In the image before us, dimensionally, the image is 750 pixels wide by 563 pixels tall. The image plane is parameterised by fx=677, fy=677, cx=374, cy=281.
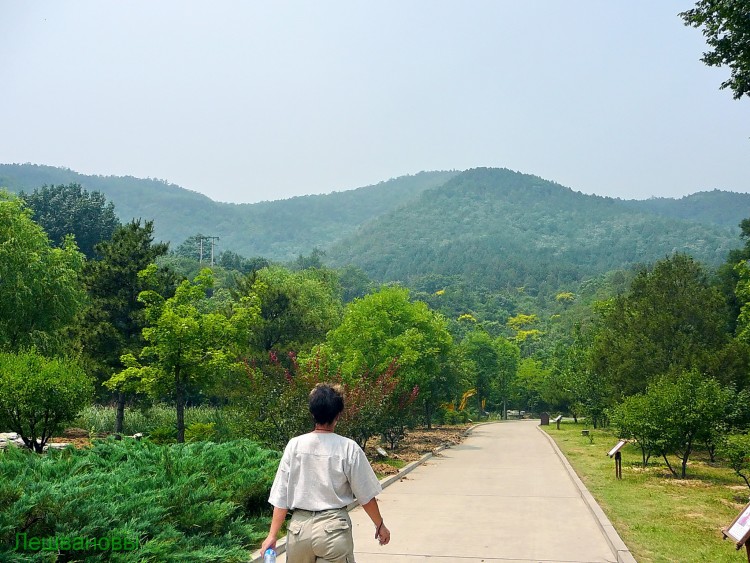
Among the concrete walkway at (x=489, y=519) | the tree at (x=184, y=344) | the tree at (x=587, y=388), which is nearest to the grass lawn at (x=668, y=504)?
the concrete walkway at (x=489, y=519)

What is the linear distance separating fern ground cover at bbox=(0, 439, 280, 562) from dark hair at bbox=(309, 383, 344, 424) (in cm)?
278

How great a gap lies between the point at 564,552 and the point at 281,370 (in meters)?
13.3

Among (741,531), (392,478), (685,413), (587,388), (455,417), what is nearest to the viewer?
(741,531)

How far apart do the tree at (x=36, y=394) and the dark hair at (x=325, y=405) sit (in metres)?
10.4

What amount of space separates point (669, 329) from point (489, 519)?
1583 centimetres

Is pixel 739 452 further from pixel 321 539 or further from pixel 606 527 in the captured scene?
pixel 321 539

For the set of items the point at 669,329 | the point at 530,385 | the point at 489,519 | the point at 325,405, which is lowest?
the point at 530,385

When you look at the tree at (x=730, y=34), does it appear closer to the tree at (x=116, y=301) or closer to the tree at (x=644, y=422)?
the tree at (x=644, y=422)

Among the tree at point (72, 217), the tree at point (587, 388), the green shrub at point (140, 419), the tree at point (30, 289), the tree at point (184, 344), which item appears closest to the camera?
the tree at point (184, 344)

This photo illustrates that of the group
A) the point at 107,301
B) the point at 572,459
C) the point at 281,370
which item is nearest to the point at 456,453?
the point at 572,459

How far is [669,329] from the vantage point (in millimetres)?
24016

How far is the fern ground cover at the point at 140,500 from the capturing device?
236 inches

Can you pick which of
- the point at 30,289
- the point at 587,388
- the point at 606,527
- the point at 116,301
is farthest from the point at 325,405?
the point at 587,388

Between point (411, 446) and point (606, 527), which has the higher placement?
point (606, 527)
